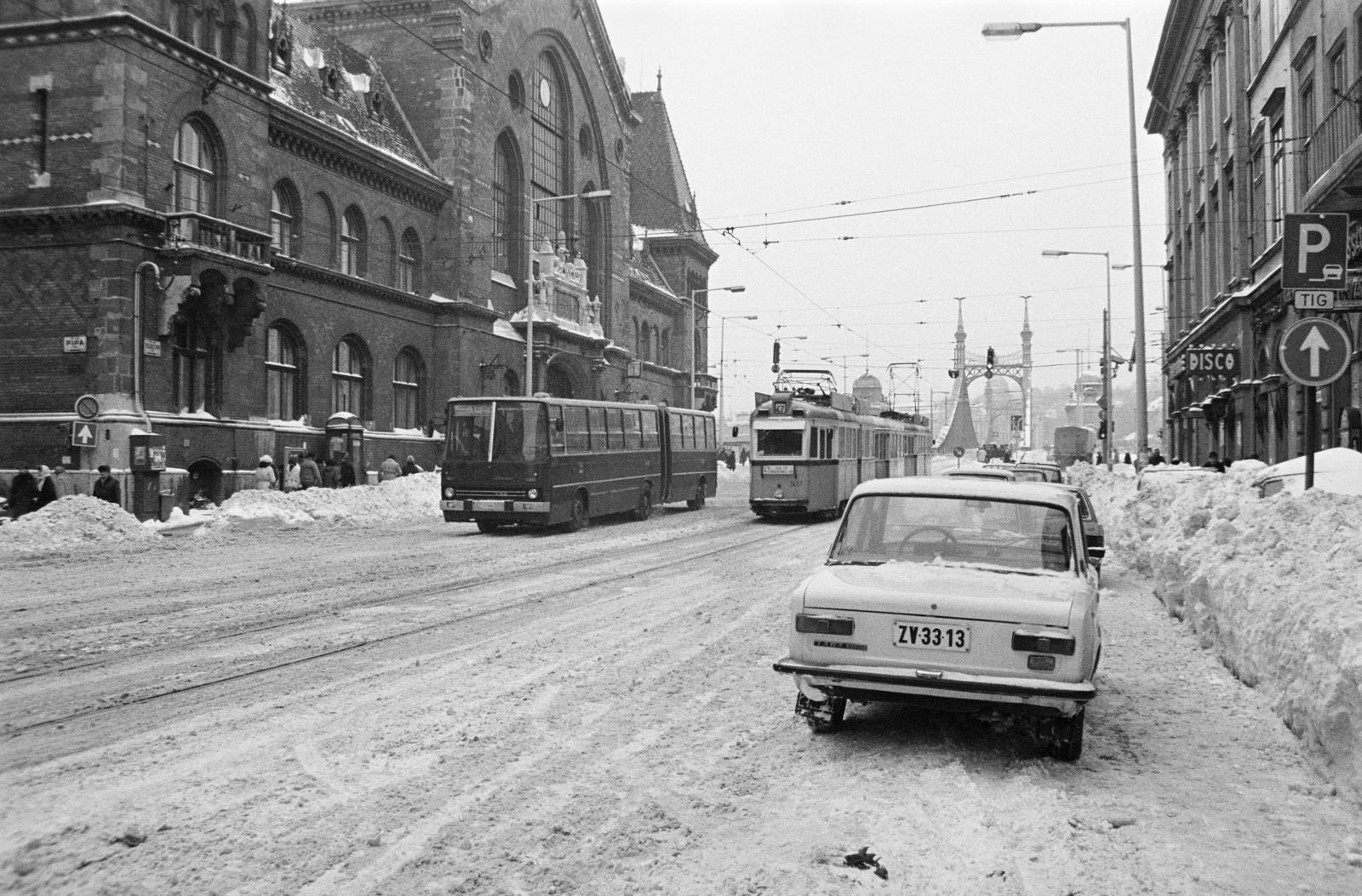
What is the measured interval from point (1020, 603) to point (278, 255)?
27.8 m

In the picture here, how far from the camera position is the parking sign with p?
35.3 ft

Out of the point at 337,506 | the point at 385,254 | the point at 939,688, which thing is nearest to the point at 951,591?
the point at 939,688

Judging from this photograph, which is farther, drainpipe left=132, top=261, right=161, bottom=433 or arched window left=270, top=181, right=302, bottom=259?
arched window left=270, top=181, right=302, bottom=259

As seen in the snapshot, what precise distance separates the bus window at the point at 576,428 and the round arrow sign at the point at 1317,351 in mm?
15112

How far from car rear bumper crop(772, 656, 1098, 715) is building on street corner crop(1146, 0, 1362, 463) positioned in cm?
606

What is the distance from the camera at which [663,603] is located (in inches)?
484

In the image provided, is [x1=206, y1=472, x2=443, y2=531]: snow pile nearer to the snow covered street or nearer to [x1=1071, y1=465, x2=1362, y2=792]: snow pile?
the snow covered street

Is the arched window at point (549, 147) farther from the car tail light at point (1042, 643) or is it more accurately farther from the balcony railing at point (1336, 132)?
the car tail light at point (1042, 643)

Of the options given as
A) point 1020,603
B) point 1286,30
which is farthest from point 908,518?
point 1286,30

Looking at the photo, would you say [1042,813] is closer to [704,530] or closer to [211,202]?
[704,530]

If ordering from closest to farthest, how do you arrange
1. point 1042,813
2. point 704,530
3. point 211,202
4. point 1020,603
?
1. point 1042,813
2. point 1020,603
3. point 704,530
4. point 211,202

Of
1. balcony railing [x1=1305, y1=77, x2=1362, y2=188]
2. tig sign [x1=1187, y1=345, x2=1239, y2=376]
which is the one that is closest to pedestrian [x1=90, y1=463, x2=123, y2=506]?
balcony railing [x1=1305, y1=77, x2=1362, y2=188]

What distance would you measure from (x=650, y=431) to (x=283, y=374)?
10647mm

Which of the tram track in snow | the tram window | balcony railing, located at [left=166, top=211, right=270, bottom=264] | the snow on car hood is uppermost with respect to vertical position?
balcony railing, located at [left=166, top=211, right=270, bottom=264]
